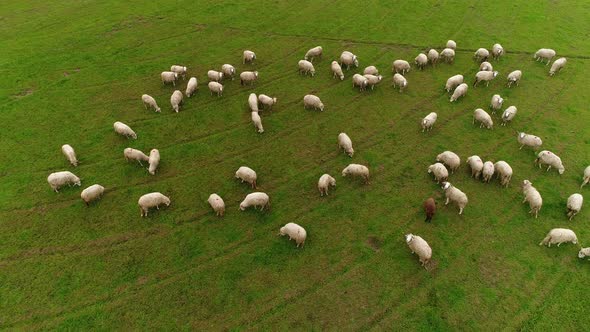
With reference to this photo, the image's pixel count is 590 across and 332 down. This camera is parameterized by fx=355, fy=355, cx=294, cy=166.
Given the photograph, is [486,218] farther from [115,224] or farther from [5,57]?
[5,57]

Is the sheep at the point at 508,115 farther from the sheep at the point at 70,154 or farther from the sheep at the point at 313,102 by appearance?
the sheep at the point at 70,154

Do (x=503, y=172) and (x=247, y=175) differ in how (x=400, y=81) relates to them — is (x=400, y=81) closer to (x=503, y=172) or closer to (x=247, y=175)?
(x=503, y=172)

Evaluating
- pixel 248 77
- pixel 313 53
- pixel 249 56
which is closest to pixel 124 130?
pixel 248 77

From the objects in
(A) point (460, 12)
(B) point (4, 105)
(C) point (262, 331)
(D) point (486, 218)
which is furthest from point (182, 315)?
(A) point (460, 12)

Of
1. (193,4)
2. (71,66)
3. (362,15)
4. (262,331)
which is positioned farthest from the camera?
(193,4)

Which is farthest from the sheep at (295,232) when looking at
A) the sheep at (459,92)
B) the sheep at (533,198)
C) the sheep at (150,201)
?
the sheep at (459,92)

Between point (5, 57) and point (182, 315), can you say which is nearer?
point (182, 315)

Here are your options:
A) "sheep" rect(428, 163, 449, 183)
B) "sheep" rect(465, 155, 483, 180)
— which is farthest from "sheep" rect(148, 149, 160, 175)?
"sheep" rect(465, 155, 483, 180)

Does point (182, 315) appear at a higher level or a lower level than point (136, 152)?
lower

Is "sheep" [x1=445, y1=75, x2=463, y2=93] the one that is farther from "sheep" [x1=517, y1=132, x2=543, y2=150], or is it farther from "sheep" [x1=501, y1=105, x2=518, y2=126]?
"sheep" [x1=517, y1=132, x2=543, y2=150]
